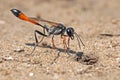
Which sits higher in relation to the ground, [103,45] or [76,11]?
[76,11]

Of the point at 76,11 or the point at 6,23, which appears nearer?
the point at 6,23

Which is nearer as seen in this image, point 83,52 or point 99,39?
point 83,52

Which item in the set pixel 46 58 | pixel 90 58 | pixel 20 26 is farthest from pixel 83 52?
pixel 20 26

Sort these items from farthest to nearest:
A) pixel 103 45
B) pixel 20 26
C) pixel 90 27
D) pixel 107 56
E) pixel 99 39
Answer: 1. pixel 20 26
2. pixel 90 27
3. pixel 99 39
4. pixel 103 45
5. pixel 107 56

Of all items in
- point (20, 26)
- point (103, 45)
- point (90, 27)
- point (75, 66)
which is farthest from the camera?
point (20, 26)

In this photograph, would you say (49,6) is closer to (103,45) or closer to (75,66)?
(103,45)

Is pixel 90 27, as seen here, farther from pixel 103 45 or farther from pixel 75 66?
pixel 75 66

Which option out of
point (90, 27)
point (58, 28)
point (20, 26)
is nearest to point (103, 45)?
point (58, 28)

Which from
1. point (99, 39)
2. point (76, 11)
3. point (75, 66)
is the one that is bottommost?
point (75, 66)

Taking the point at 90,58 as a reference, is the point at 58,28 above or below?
above
